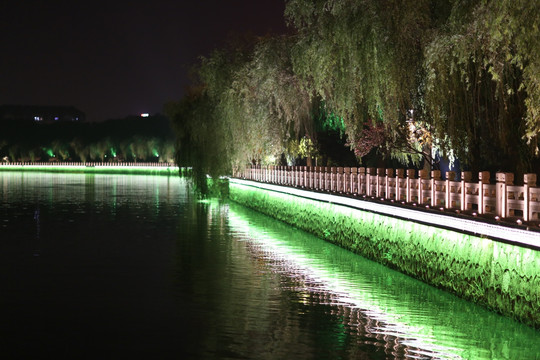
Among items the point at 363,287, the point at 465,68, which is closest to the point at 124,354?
the point at 363,287

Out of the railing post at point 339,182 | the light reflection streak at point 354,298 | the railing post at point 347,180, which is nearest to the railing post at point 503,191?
the light reflection streak at point 354,298

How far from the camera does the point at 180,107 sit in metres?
44.2

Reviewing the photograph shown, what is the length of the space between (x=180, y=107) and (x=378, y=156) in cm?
1380

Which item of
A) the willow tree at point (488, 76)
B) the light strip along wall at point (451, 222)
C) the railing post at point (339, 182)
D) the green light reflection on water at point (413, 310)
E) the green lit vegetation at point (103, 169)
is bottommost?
the green light reflection on water at point (413, 310)

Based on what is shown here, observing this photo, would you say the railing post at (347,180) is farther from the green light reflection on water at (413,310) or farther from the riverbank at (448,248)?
the green light reflection on water at (413,310)

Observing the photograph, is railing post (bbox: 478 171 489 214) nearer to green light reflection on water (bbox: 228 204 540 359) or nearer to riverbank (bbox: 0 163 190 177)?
green light reflection on water (bbox: 228 204 540 359)

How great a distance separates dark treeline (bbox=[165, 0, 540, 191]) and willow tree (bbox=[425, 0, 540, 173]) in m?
0.02

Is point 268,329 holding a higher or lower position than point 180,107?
lower

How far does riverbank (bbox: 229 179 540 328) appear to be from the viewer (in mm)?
11484

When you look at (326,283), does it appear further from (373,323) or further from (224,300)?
(373,323)

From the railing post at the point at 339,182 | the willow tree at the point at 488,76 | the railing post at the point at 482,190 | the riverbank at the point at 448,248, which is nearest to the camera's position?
the riverbank at the point at 448,248

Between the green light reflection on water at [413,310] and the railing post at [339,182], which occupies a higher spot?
the railing post at [339,182]

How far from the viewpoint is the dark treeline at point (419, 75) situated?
A: 13.0 m

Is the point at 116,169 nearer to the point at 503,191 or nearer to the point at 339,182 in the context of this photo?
the point at 339,182
